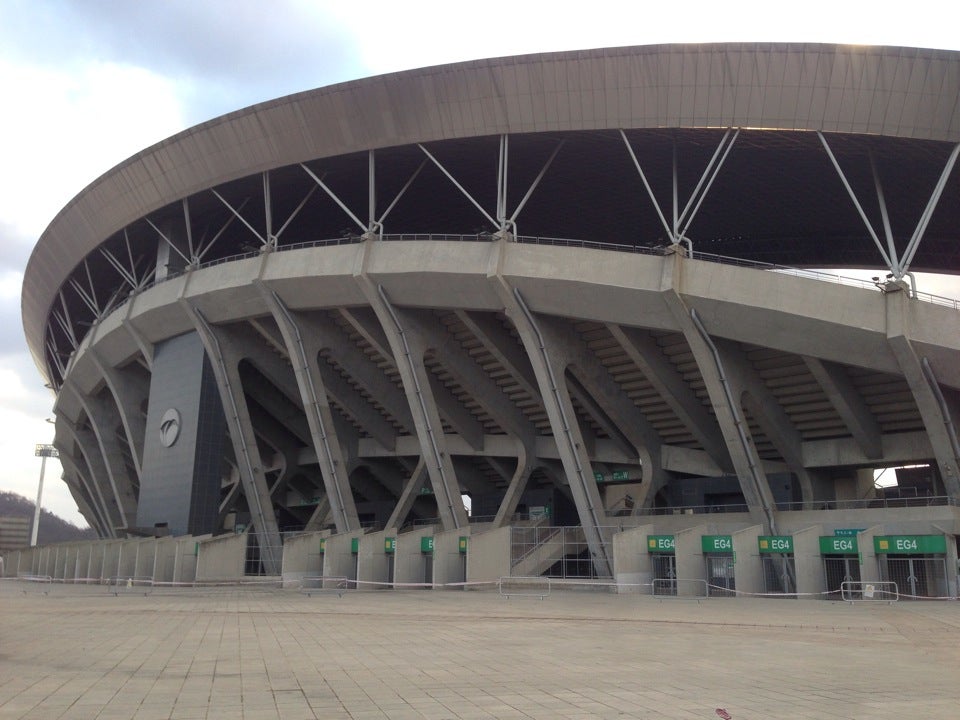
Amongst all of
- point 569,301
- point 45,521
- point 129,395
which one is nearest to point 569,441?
point 569,301

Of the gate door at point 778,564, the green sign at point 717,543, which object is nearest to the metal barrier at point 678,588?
the green sign at point 717,543

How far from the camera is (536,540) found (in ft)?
97.7

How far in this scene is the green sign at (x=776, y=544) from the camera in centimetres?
2334

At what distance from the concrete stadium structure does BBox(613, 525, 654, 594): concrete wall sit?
0.11 meters

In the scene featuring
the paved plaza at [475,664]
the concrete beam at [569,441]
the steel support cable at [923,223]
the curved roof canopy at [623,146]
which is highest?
the curved roof canopy at [623,146]

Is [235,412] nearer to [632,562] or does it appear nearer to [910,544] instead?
[632,562]

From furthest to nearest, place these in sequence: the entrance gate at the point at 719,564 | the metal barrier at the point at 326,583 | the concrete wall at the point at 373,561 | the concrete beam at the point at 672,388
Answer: the metal barrier at the point at 326,583, the concrete wall at the point at 373,561, the concrete beam at the point at 672,388, the entrance gate at the point at 719,564

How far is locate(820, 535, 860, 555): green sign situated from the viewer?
2228cm

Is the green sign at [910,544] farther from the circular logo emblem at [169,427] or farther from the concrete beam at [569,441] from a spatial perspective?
the circular logo emblem at [169,427]

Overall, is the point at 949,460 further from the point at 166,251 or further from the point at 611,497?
the point at 166,251

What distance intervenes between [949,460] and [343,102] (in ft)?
76.6

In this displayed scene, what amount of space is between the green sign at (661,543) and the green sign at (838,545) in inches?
163

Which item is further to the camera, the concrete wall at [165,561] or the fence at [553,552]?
the concrete wall at [165,561]

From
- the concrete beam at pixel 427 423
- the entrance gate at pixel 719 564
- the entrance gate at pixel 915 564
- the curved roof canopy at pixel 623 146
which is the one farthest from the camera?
the concrete beam at pixel 427 423
